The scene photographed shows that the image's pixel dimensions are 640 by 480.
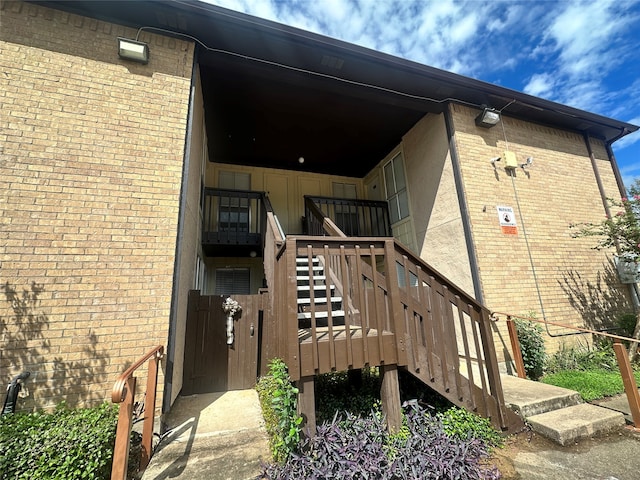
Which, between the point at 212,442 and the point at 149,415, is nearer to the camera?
the point at 149,415

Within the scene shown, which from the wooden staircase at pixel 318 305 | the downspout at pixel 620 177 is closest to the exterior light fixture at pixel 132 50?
the wooden staircase at pixel 318 305

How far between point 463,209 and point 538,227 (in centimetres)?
194

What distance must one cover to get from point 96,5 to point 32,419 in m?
5.03

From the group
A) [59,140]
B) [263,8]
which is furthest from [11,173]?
[263,8]

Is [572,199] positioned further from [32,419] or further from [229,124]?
[32,419]

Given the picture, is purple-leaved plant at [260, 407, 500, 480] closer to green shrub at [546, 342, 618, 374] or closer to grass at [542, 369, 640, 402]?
grass at [542, 369, 640, 402]

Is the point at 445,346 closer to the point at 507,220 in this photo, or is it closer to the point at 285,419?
the point at 285,419

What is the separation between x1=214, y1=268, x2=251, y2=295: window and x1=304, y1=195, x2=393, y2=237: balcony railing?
2286 mm

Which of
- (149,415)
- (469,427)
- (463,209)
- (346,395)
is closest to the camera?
(149,415)

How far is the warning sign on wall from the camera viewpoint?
5262 mm

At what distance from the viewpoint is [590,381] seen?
13.2 ft

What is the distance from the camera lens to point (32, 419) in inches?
90.6

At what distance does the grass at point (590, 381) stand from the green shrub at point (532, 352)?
16 cm

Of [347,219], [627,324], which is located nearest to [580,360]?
[627,324]
